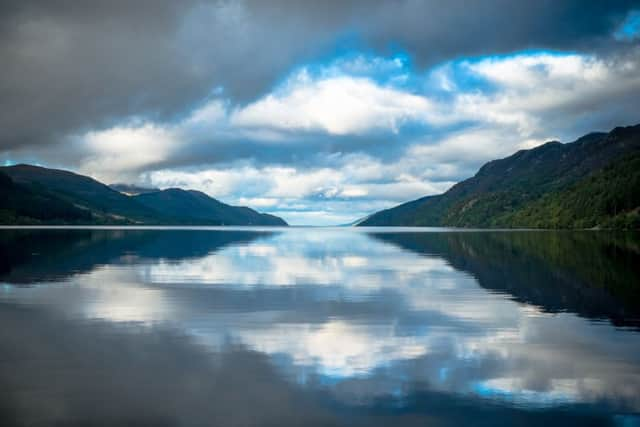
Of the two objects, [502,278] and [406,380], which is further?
[502,278]

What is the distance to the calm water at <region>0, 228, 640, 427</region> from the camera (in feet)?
50.0

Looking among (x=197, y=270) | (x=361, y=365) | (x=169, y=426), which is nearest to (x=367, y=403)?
(x=361, y=365)

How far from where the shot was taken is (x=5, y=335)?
2452 centimetres

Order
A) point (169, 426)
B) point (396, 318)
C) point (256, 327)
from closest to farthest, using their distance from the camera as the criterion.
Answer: point (169, 426) → point (256, 327) → point (396, 318)

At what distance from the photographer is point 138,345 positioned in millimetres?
22906

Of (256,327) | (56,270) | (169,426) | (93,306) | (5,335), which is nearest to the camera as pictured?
(169,426)

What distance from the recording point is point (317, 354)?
2159cm

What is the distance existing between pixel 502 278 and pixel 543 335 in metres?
26.0

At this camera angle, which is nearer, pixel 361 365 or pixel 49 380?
pixel 49 380

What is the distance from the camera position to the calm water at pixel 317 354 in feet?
50.0

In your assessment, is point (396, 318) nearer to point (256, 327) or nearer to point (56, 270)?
point (256, 327)

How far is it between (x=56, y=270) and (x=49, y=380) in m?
41.8

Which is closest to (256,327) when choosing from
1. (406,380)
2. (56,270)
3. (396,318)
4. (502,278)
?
(396,318)

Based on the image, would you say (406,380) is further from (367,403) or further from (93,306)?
(93,306)
